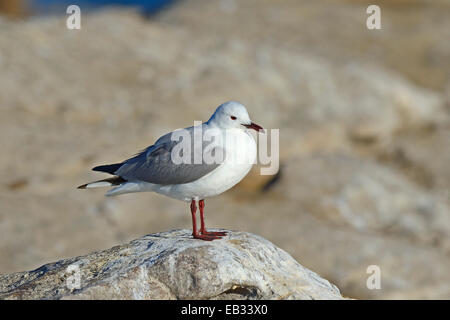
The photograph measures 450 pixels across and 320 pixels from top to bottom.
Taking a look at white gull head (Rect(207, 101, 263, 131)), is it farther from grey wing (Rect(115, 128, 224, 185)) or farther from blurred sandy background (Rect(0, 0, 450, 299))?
blurred sandy background (Rect(0, 0, 450, 299))

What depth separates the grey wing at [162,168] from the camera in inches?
310

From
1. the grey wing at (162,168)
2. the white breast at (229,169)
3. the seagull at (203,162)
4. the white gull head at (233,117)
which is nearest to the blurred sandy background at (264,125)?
the grey wing at (162,168)

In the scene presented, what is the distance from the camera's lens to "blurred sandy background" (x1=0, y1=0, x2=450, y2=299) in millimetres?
14508

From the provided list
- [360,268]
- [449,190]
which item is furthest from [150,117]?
[449,190]

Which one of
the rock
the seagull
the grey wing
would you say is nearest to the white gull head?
the seagull

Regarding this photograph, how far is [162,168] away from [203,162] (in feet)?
2.08

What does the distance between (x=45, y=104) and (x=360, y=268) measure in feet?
32.6

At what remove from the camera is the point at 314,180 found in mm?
17031

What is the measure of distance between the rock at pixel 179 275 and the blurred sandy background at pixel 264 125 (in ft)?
18.8

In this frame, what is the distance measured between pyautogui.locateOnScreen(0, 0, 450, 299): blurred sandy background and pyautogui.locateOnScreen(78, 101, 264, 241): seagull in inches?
233

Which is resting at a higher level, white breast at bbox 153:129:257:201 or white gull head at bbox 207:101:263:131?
white gull head at bbox 207:101:263:131

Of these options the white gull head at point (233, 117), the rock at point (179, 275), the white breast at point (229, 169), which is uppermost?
the white gull head at point (233, 117)

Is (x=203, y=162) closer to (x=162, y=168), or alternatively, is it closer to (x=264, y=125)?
(x=162, y=168)

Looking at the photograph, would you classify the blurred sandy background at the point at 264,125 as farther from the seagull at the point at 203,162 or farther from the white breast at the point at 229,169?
the white breast at the point at 229,169
